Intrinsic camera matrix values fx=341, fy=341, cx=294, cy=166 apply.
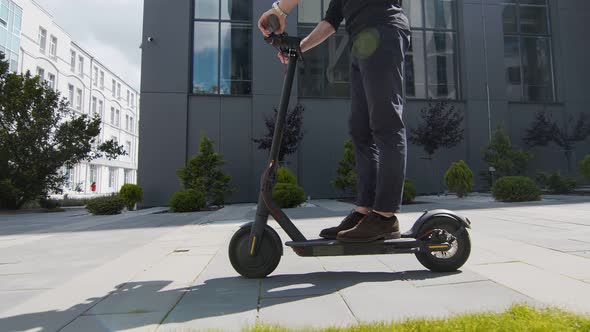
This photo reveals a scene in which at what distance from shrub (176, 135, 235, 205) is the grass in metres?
10.6

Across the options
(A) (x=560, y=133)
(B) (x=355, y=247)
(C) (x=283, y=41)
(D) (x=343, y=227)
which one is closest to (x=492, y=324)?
(B) (x=355, y=247)

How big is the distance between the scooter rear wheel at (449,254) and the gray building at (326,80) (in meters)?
11.7

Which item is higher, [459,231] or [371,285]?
[459,231]

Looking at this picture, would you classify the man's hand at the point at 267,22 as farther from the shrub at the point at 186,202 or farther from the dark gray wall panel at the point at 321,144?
the dark gray wall panel at the point at 321,144

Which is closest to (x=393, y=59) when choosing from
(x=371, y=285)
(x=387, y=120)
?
(x=387, y=120)

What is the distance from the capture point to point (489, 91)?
15094 millimetres

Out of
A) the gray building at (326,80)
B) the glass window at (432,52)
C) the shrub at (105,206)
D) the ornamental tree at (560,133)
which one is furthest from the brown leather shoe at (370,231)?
the ornamental tree at (560,133)

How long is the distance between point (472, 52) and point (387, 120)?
15.9 meters

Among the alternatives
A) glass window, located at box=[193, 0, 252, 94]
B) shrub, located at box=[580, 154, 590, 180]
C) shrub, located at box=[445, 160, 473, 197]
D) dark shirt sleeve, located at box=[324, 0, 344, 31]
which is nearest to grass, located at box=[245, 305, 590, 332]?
dark shirt sleeve, located at box=[324, 0, 344, 31]

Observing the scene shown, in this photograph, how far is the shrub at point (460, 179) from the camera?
11.4 meters

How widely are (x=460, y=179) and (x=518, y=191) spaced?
232 centimetres

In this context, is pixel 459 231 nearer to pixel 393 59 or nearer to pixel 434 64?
pixel 393 59

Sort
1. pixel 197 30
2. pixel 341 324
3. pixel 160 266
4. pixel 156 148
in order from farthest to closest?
1. pixel 197 30
2. pixel 156 148
3. pixel 160 266
4. pixel 341 324

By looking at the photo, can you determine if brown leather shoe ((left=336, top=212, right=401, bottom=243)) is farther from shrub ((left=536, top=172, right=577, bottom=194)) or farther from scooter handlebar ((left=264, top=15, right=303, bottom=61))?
shrub ((left=536, top=172, right=577, bottom=194))
